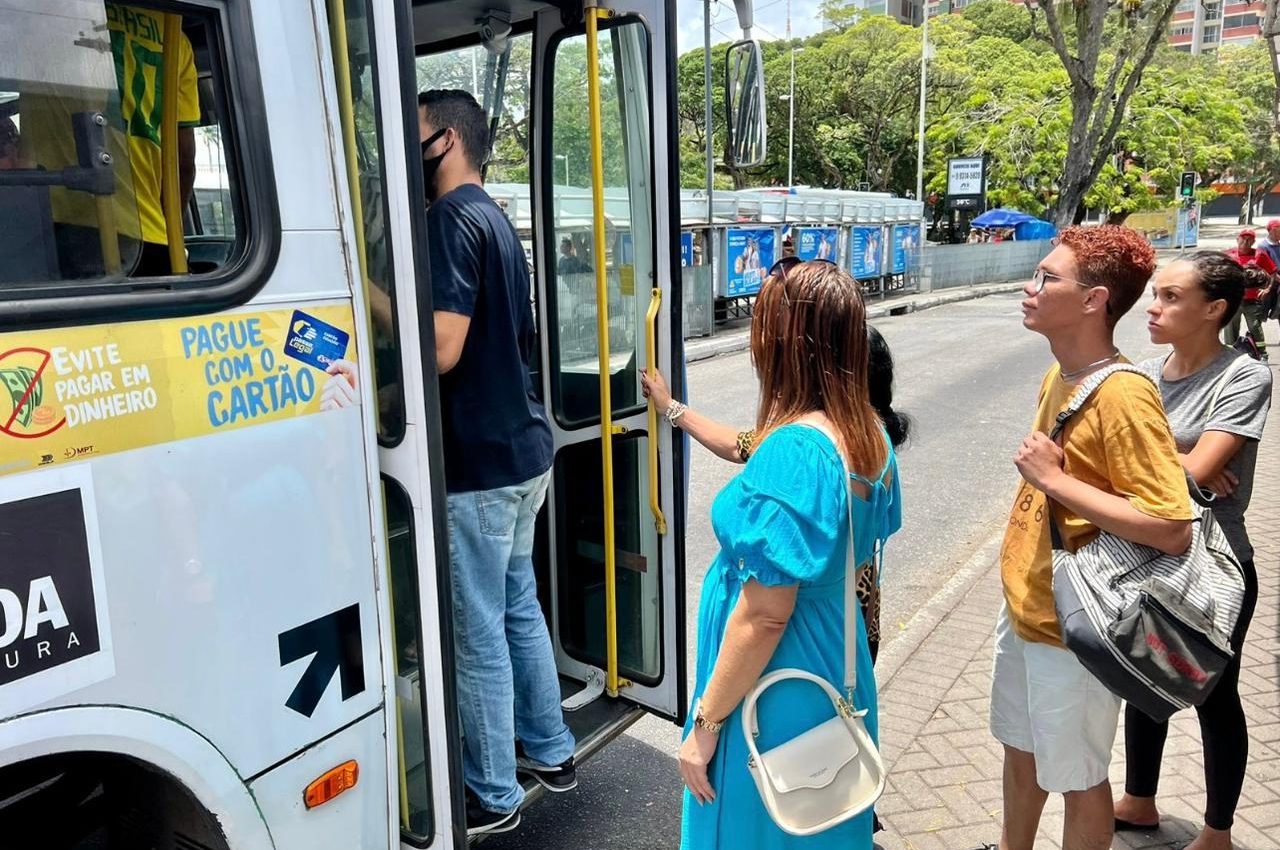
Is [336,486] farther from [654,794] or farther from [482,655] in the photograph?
[654,794]

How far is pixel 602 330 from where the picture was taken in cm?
301

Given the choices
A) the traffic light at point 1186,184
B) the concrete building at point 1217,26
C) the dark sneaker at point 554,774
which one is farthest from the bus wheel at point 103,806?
the concrete building at point 1217,26

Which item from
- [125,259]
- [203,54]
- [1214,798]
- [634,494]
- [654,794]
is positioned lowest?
[654,794]

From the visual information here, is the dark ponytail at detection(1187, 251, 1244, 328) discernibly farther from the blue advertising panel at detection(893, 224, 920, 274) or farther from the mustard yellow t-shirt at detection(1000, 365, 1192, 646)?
the blue advertising panel at detection(893, 224, 920, 274)

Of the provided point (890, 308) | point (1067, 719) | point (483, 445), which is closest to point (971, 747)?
point (1067, 719)

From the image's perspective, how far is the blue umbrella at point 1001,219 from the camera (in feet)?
117

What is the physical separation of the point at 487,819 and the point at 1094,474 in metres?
1.82

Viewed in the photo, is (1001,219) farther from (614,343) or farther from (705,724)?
(705,724)

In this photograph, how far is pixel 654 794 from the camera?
3412mm

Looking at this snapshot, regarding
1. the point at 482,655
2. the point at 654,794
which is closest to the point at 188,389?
the point at 482,655

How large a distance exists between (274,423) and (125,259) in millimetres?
383

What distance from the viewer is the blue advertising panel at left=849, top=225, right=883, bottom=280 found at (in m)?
22.2

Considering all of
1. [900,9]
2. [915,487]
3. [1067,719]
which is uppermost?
[900,9]

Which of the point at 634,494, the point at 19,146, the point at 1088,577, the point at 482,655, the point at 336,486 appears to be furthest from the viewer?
the point at 634,494
